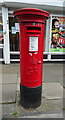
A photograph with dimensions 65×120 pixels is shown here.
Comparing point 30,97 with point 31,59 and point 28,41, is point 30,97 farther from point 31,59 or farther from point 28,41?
point 28,41

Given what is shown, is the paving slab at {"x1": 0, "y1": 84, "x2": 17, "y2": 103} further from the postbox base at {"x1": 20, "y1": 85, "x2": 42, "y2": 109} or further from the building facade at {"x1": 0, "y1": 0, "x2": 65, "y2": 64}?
the building facade at {"x1": 0, "y1": 0, "x2": 65, "y2": 64}

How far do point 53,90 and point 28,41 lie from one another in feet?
6.00

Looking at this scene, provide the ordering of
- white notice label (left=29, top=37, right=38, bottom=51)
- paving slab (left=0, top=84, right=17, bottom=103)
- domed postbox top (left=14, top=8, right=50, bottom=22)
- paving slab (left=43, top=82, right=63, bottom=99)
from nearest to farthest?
domed postbox top (left=14, top=8, right=50, bottom=22) < white notice label (left=29, top=37, right=38, bottom=51) < paving slab (left=0, top=84, right=17, bottom=103) < paving slab (left=43, top=82, right=63, bottom=99)

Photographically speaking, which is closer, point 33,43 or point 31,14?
point 31,14

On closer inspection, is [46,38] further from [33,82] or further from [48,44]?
[33,82]

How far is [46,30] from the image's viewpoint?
240 inches

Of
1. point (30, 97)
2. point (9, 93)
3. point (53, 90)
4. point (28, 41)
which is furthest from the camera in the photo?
point (53, 90)

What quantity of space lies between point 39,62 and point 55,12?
422cm

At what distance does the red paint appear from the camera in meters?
2.21

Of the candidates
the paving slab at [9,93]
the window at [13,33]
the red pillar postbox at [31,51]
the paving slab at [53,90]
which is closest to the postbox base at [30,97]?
the red pillar postbox at [31,51]

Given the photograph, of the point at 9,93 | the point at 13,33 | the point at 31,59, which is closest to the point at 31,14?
the point at 31,59

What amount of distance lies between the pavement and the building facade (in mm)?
1613

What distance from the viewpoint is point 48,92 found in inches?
133

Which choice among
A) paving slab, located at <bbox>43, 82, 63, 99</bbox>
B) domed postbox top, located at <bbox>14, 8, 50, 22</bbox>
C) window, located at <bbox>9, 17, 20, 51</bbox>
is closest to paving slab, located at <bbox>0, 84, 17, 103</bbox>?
paving slab, located at <bbox>43, 82, 63, 99</bbox>
